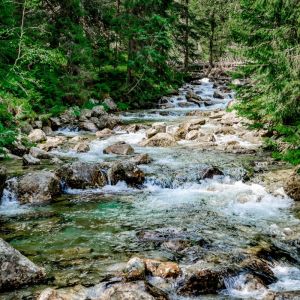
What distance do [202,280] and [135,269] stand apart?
980mm

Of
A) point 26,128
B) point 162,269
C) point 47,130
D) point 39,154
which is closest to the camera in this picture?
point 162,269

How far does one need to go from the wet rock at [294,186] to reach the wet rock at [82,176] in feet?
16.1

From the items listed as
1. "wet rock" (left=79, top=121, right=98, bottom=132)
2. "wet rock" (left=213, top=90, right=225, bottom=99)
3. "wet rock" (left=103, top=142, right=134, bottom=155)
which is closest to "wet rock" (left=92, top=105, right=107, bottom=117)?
"wet rock" (left=79, top=121, right=98, bottom=132)

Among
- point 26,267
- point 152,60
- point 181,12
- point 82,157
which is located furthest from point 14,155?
point 181,12

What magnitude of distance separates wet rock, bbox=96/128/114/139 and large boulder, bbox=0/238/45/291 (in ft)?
41.5

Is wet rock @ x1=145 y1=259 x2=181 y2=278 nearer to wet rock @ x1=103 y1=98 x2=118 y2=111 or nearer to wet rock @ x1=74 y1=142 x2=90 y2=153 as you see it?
wet rock @ x1=74 y1=142 x2=90 y2=153

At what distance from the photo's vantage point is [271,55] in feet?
37.1

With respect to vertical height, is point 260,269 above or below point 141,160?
below

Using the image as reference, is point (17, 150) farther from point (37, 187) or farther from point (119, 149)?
point (37, 187)

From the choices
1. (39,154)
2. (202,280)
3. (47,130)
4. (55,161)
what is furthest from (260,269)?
(47,130)

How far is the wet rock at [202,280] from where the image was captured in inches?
230

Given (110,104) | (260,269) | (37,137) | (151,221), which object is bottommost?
(151,221)

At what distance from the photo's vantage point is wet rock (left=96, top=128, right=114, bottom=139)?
61.8 ft

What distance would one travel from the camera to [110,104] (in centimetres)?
2623
